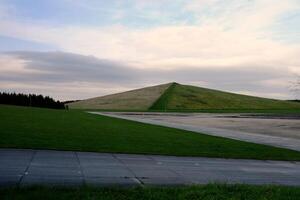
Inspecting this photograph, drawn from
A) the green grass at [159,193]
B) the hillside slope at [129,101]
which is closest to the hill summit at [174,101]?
the hillside slope at [129,101]

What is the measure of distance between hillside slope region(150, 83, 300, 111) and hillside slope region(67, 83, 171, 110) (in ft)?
7.58

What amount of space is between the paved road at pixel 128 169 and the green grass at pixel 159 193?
0.79 metres

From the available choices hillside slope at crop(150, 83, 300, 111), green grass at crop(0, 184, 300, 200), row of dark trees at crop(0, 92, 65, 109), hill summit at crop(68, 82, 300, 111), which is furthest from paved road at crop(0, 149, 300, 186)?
hillside slope at crop(150, 83, 300, 111)

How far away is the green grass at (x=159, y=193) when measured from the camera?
7.43 metres

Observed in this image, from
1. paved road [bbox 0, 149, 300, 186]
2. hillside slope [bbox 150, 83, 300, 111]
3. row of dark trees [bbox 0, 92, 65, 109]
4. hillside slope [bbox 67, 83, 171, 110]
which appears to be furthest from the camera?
hillside slope [bbox 150, 83, 300, 111]

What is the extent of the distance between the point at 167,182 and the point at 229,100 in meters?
107

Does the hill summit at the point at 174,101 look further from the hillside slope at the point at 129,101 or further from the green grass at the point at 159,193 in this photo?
the green grass at the point at 159,193

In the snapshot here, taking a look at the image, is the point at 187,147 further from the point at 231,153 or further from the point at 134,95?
the point at 134,95

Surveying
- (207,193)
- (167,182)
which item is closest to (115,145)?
(167,182)

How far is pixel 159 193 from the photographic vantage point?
8.05 metres

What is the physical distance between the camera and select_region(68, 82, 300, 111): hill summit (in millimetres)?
100031

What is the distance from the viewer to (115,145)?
647 inches

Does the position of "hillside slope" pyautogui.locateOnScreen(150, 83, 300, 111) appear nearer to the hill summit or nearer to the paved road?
the hill summit

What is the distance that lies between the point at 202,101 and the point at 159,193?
10346 cm
